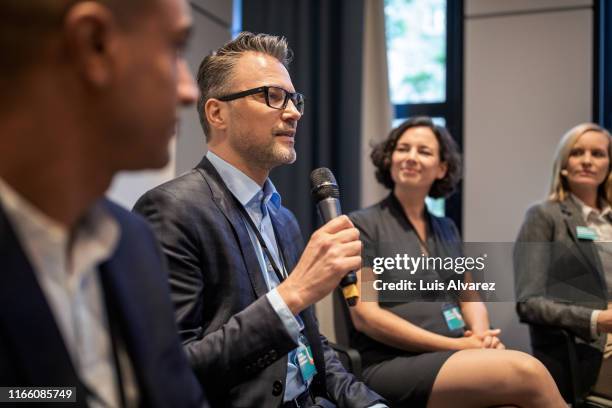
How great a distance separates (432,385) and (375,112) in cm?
239

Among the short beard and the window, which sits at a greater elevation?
the window

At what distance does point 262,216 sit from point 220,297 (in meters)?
Result: 0.36

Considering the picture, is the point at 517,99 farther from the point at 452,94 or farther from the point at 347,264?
the point at 347,264

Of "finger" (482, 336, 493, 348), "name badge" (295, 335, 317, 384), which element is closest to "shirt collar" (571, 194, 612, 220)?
"finger" (482, 336, 493, 348)

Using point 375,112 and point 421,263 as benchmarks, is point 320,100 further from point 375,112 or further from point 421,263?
point 421,263

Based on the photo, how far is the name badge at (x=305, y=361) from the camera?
1.58 meters

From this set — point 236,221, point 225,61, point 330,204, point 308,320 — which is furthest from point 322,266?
point 225,61

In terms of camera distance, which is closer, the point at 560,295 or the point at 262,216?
the point at 262,216

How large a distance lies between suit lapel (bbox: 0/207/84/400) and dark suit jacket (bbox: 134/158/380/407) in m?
0.66

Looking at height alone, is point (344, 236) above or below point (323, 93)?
below

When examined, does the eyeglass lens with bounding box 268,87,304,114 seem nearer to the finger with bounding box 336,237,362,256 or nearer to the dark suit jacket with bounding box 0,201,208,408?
the finger with bounding box 336,237,362,256

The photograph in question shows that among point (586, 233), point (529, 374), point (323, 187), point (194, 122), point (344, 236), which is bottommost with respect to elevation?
point (529, 374)

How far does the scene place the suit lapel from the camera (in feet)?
2.11

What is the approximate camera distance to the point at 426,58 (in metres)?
4.29
